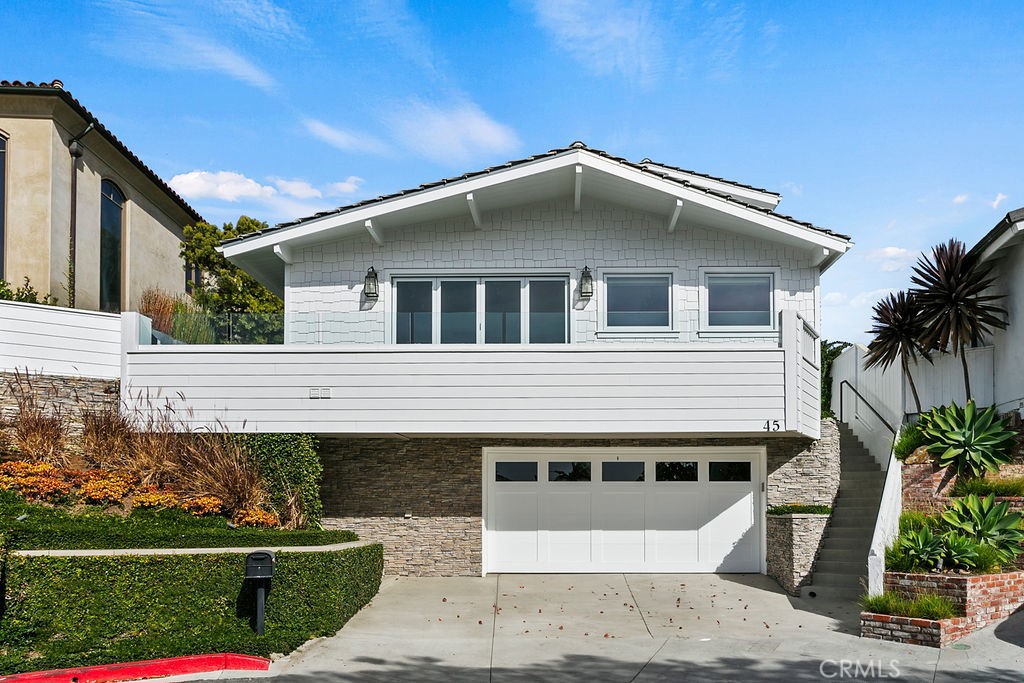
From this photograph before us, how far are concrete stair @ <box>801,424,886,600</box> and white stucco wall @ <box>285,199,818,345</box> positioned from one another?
11.3 ft

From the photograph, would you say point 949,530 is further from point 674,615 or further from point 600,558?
point 600,558

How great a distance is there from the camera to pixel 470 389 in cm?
1481

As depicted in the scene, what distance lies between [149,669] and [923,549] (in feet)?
32.6

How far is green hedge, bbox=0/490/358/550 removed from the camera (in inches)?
468

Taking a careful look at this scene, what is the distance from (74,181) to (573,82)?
36.8 feet

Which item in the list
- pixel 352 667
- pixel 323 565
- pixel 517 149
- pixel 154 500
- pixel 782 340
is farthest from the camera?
pixel 517 149

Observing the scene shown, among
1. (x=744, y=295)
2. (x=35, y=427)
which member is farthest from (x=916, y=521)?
(x=35, y=427)

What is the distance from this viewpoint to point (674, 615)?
537 inches

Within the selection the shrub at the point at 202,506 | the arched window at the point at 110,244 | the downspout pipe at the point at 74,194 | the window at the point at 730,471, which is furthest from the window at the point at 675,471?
the arched window at the point at 110,244

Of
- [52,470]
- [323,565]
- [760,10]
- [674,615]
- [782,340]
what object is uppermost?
[760,10]

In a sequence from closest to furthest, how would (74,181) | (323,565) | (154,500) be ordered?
(323,565) < (154,500) < (74,181)

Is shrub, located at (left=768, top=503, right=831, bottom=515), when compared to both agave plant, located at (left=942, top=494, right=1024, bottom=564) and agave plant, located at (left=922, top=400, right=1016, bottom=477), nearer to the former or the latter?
agave plant, located at (left=942, top=494, right=1024, bottom=564)

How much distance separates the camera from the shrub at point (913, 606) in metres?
11.7

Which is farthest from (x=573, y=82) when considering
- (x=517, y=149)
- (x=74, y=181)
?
(x=74, y=181)
